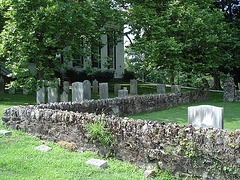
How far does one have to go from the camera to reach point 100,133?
4.76m

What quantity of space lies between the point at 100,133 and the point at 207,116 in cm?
265

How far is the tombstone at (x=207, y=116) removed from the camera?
202 inches

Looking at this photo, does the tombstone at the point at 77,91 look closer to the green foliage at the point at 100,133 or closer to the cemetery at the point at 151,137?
the cemetery at the point at 151,137

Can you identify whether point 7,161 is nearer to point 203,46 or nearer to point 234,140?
point 234,140

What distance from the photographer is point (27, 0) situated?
10.0m

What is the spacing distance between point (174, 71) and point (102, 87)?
523 cm

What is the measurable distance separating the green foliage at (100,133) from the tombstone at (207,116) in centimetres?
228

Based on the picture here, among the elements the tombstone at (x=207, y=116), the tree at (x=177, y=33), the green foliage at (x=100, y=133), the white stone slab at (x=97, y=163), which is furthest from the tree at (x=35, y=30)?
the tombstone at (x=207, y=116)

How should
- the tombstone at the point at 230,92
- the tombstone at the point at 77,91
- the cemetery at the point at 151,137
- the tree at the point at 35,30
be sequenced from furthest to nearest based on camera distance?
the tombstone at the point at 230,92, the tree at the point at 35,30, the tombstone at the point at 77,91, the cemetery at the point at 151,137

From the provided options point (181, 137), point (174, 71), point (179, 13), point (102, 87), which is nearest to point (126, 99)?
point (102, 87)

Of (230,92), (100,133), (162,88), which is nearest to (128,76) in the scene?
(162,88)

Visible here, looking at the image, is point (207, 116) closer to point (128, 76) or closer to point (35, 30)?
point (35, 30)

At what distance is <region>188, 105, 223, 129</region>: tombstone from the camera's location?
5137 mm

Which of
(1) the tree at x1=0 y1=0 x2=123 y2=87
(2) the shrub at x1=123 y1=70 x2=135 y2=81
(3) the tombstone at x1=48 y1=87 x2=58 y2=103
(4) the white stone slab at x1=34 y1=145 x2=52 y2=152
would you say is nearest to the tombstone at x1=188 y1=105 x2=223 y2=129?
(4) the white stone slab at x1=34 y1=145 x2=52 y2=152
